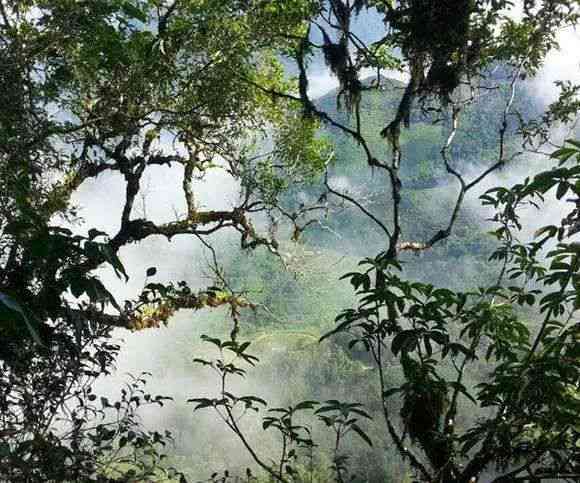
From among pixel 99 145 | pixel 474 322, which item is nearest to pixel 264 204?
pixel 99 145

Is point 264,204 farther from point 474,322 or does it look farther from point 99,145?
point 474,322

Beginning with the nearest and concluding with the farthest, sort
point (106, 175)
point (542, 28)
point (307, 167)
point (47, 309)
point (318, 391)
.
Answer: point (47, 309) < point (542, 28) < point (106, 175) < point (307, 167) < point (318, 391)

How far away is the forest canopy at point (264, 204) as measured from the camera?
1.93 m

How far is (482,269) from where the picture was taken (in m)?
59.4

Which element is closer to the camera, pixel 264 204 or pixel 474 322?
pixel 474 322

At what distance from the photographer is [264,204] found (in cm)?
604

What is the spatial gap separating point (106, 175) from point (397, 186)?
11.8 feet

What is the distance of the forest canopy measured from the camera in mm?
1935

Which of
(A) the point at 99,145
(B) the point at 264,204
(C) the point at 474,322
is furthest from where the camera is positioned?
(B) the point at 264,204

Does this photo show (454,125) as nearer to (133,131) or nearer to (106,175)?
(133,131)

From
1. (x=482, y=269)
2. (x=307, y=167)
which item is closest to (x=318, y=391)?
(x=482, y=269)

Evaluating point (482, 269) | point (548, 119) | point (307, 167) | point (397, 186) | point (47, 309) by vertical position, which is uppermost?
point (482, 269)

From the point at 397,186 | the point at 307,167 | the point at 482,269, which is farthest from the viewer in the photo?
the point at 482,269

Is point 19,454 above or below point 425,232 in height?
below
